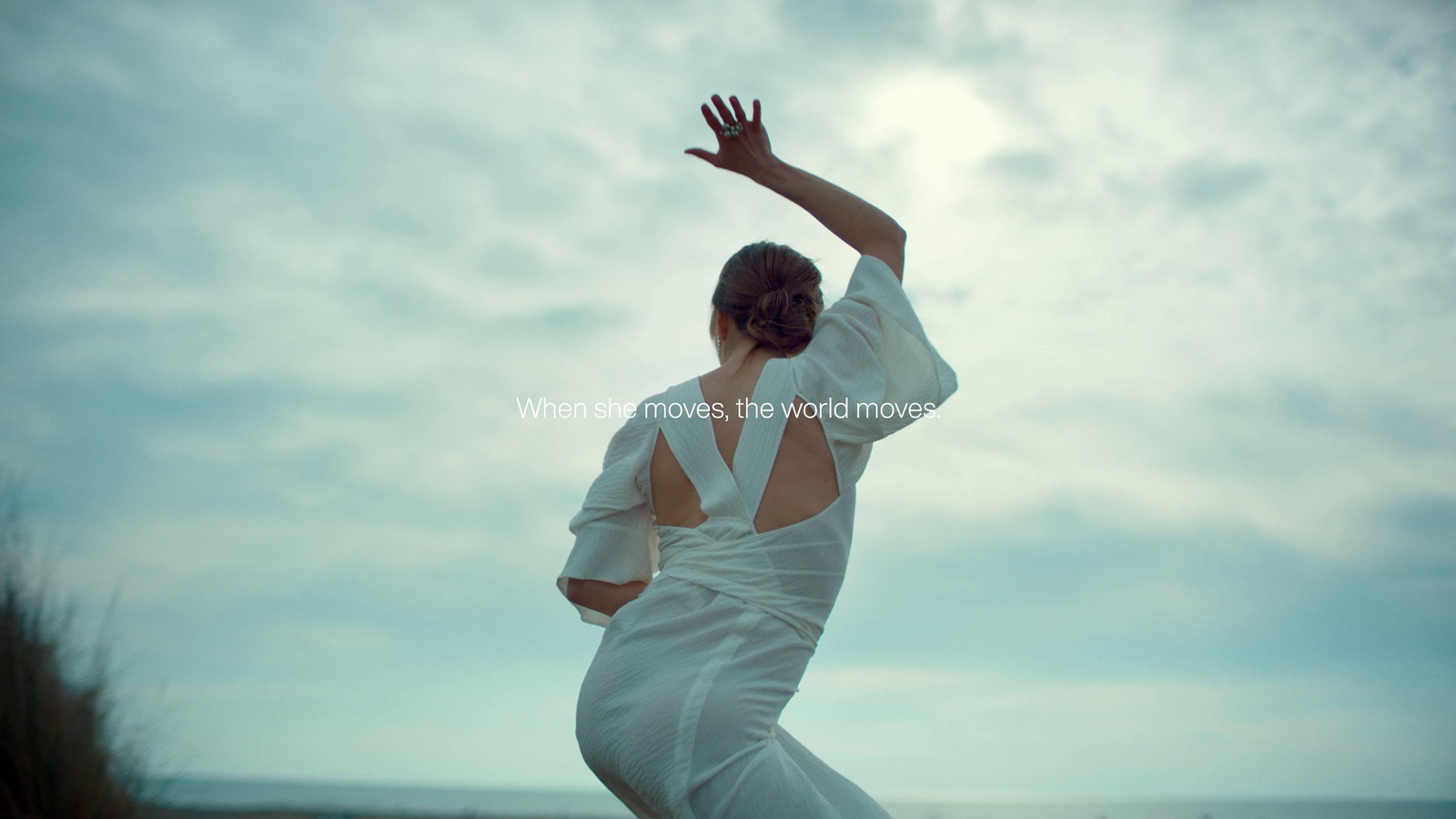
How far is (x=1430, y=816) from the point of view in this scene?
7381 centimetres

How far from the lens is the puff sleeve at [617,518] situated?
2381mm

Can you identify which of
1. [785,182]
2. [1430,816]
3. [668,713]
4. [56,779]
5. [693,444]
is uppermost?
[785,182]

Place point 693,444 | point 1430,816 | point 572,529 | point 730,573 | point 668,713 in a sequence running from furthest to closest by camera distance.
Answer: point 1430,816
point 572,529
point 693,444
point 730,573
point 668,713

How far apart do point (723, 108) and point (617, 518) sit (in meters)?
1.19

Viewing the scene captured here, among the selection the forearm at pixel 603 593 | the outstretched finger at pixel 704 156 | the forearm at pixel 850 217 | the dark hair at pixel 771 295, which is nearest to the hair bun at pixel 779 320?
the dark hair at pixel 771 295

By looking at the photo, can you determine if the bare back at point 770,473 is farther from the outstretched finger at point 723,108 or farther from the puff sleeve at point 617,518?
the outstretched finger at point 723,108

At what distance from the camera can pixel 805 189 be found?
2.59 metres

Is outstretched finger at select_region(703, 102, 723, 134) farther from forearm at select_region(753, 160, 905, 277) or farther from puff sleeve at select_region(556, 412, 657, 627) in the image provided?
puff sleeve at select_region(556, 412, 657, 627)

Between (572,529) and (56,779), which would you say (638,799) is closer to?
(572,529)

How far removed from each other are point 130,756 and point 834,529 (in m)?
1.69

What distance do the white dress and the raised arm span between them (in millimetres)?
175

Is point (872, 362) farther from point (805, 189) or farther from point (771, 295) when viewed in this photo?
point (805, 189)

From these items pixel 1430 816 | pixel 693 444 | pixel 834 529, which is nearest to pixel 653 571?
pixel 693 444

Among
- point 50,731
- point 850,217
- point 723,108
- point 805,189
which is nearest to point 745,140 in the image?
point 723,108
